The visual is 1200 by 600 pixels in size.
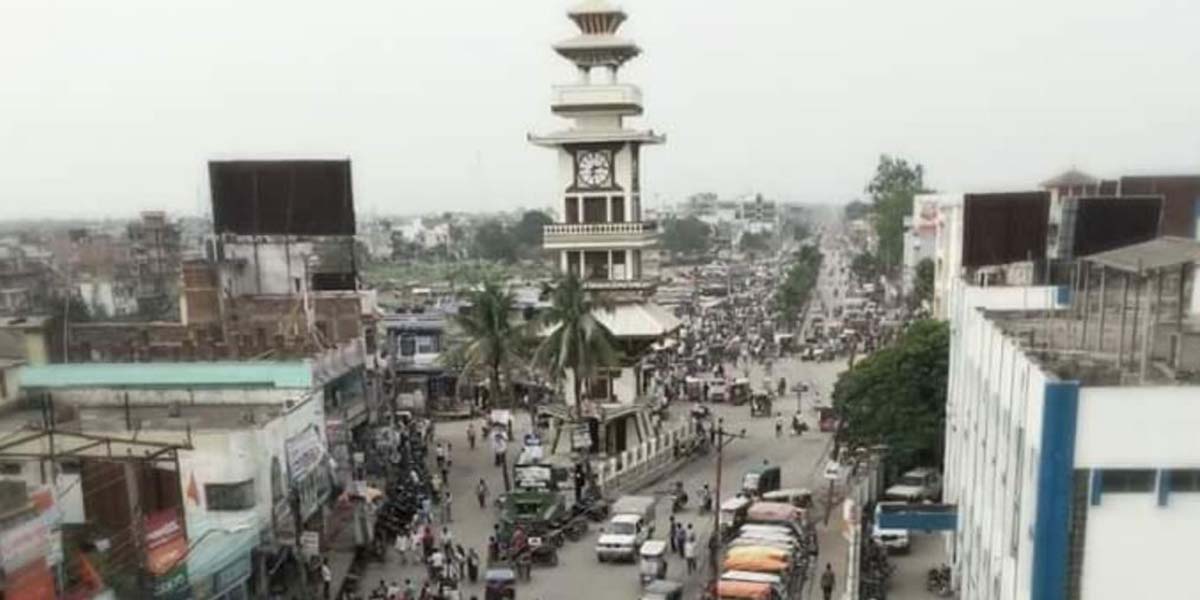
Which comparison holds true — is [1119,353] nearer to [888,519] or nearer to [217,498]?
[888,519]

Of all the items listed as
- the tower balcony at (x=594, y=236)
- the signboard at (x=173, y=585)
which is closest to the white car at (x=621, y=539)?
the signboard at (x=173, y=585)

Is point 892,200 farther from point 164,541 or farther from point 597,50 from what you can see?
point 164,541

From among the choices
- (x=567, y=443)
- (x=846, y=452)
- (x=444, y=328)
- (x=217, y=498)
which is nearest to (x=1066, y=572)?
(x=217, y=498)

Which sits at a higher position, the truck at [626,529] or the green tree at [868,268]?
the green tree at [868,268]

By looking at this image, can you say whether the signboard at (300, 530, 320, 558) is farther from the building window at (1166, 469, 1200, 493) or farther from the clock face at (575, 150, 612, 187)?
the clock face at (575, 150, 612, 187)

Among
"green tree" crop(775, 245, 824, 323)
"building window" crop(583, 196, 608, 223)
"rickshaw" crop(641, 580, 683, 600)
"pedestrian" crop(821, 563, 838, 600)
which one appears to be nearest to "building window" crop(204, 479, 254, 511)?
"rickshaw" crop(641, 580, 683, 600)

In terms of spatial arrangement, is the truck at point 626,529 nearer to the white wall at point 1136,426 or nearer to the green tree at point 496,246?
the white wall at point 1136,426
